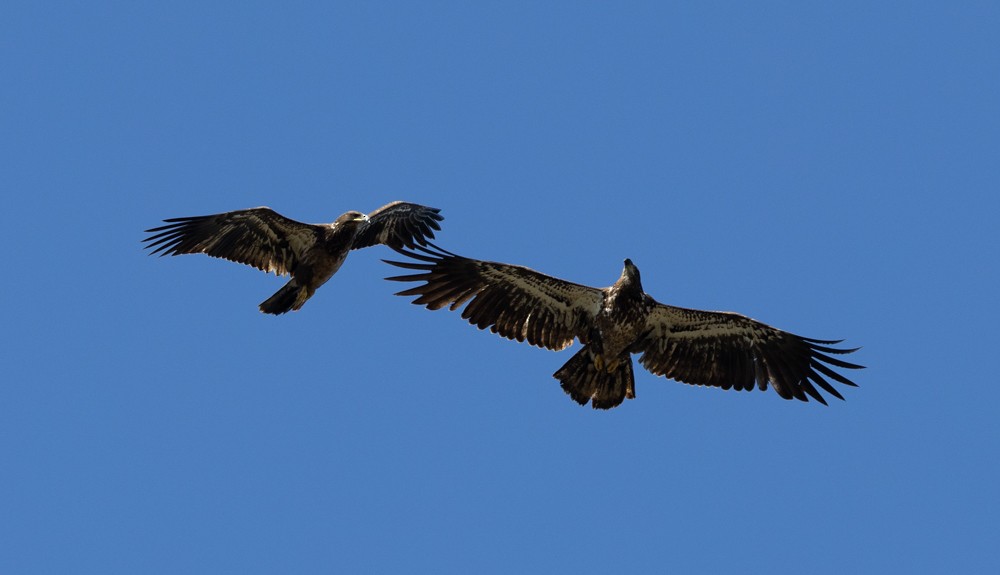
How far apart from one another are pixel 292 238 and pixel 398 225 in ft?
5.54

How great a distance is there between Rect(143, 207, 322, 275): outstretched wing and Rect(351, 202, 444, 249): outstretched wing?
0.81 meters

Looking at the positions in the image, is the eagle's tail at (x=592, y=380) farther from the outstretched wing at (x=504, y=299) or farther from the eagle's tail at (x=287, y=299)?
the eagle's tail at (x=287, y=299)

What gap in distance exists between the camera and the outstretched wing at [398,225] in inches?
656

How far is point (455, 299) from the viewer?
50.1 feet

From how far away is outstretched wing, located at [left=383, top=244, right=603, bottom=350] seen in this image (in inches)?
597

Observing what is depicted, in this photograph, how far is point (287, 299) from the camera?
1688cm

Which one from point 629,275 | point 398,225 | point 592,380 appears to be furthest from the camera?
point 398,225

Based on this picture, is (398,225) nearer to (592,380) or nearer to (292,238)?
(292,238)

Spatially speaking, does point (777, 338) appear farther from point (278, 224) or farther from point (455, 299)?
point (278, 224)

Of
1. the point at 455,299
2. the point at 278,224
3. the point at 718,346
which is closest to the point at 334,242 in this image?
the point at 278,224

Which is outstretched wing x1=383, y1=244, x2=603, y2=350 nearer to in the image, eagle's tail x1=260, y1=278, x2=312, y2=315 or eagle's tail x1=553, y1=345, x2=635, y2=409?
eagle's tail x1=553, y1=345, x2=635, y2=409

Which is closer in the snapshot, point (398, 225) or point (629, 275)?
point (629, 275)

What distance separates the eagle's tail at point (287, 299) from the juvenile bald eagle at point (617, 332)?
2321 mm

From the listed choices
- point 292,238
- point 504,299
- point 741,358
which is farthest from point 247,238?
point 741,358
